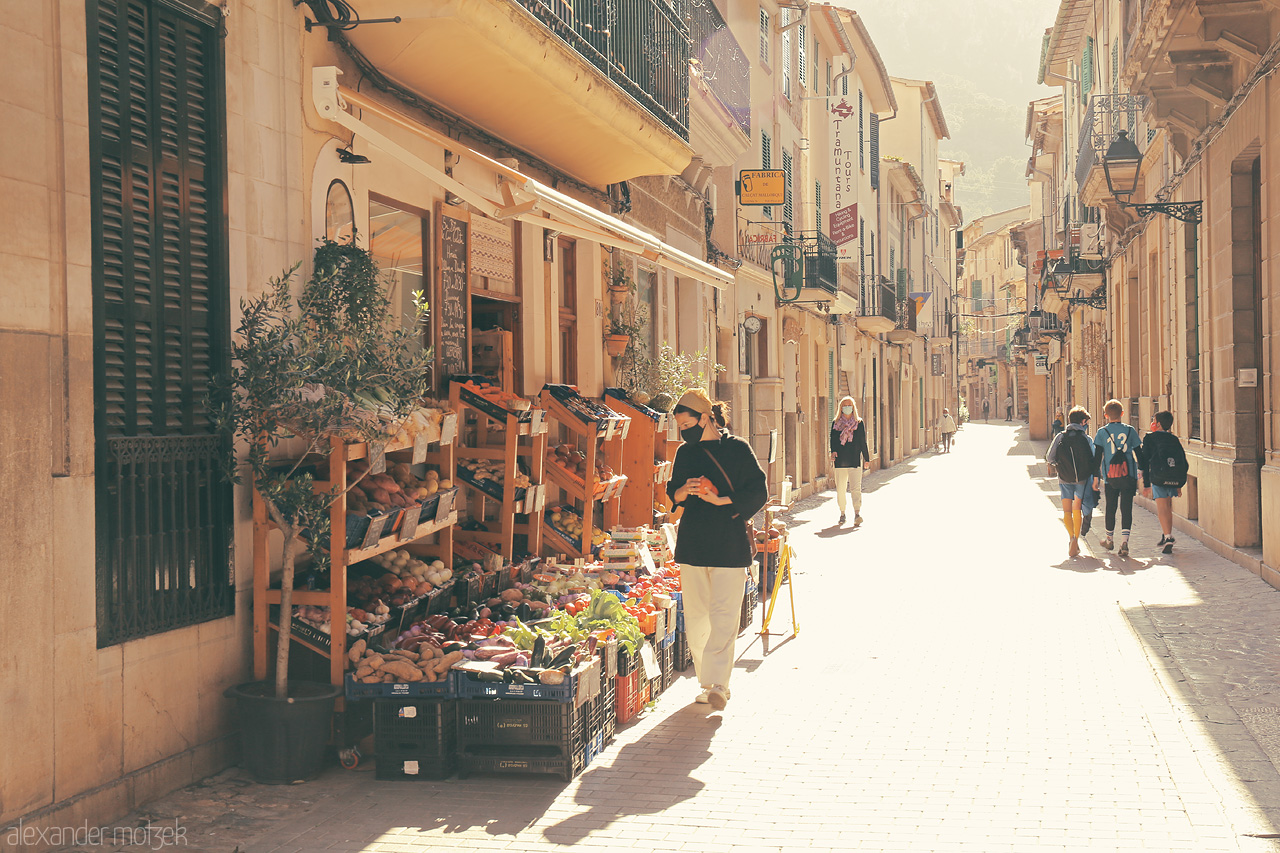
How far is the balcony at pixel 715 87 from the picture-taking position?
1502cm

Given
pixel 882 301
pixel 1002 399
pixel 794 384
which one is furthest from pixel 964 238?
pixel 794 384

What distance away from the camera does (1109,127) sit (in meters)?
23.8

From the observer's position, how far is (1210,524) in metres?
14.7

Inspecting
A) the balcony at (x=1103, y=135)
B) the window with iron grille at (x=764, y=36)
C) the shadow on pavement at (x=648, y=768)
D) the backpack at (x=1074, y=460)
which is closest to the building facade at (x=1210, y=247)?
the balcony at (x=1103, y=135)

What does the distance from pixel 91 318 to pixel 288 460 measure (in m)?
1.61

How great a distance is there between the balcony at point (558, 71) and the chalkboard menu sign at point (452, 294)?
2.86ft

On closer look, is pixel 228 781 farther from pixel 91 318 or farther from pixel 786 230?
pixel 786 230

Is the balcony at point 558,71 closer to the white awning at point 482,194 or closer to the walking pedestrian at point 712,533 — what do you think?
the white awning at point 482,194

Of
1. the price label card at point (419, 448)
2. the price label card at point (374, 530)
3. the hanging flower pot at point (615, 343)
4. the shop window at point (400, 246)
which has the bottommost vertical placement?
the price label card at point (374, 530)

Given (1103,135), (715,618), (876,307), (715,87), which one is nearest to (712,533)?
(715,618)

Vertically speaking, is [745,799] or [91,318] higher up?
[91,318]

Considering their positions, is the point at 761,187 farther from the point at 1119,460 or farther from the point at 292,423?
the point at 292,423

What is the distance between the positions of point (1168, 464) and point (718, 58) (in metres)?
7.95

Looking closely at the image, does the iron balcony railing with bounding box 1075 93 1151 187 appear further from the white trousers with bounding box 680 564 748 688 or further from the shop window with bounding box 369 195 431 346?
the white trousers with bounding box 680 564 748 688
